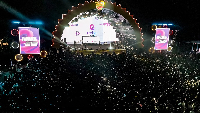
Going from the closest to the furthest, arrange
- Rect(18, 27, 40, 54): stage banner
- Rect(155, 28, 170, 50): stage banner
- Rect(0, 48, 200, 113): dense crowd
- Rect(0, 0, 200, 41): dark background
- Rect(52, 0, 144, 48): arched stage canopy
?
Rect(0, 48, 200, 113): dense crowd, Rect(18, 27, 40, 54): stage banner, Rect(52, 0, 144, 48): arched stage canopy, Rect(155, 28, 170, 50): stage banner, Rect(0, 0, 200, 41): dark background

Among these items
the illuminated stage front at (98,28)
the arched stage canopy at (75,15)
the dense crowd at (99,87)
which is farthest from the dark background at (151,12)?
the dense crowd at (99,87)

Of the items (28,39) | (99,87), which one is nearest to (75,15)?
(28,39)

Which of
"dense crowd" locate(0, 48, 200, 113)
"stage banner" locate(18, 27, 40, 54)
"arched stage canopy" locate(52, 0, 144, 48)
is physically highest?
"arched stage canopy" locate(52, 0, 144, 48)

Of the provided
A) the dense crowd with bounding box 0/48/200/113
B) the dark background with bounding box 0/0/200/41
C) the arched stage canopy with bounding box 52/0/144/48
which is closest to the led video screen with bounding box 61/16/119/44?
the arched stage canopy with bounding box 52/0/144/48

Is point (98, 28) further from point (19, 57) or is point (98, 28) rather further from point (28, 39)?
point (19, 57)

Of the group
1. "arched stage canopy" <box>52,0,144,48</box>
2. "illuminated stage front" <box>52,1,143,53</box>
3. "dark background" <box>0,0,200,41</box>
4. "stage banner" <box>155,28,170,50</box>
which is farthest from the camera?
"dark background" <box>0,0,200,41</box>

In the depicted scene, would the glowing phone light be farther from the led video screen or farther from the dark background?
the dark background

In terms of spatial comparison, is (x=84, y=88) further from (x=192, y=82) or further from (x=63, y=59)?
(x=192, y=82)
